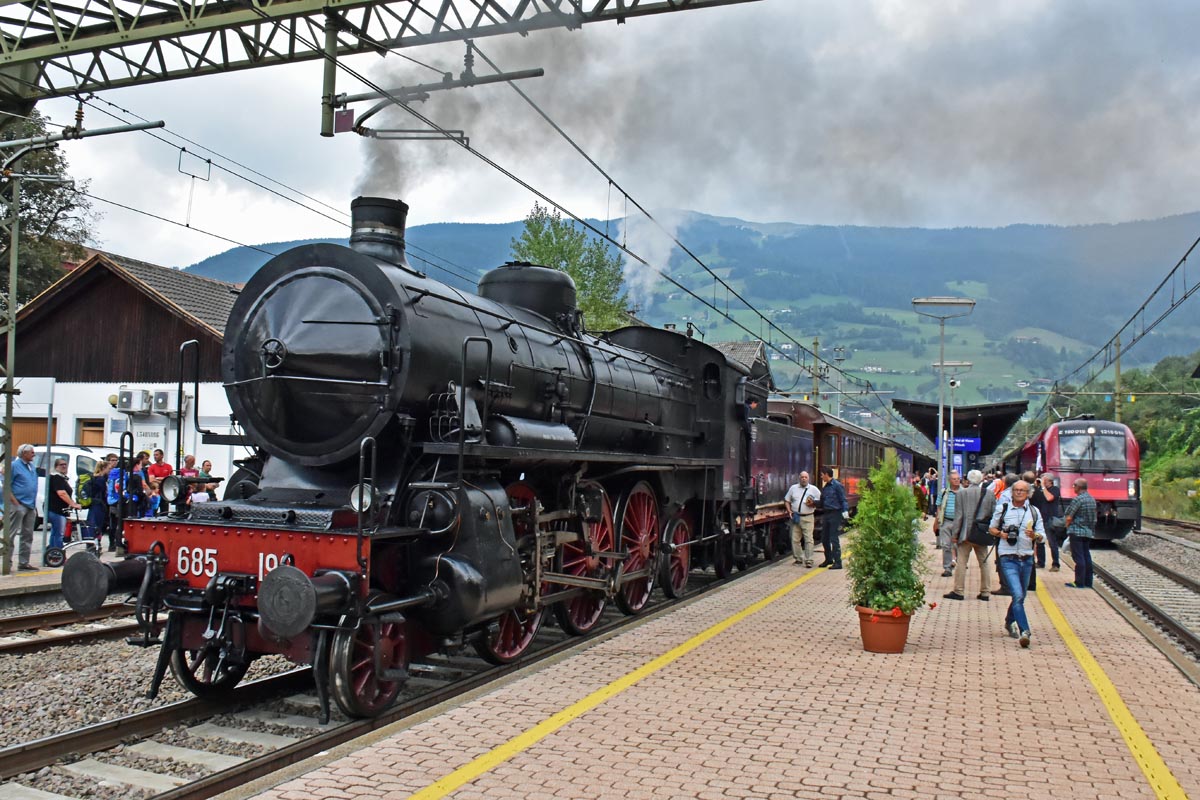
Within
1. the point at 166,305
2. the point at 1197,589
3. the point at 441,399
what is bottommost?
the point at 1197,589

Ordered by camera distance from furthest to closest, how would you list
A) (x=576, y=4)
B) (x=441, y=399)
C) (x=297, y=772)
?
(x=576, y=4), (x=441, y=399), (x=297, y=772)

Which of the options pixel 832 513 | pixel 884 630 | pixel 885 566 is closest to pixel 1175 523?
pixel 832 513

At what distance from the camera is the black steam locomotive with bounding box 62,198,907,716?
19.0ft

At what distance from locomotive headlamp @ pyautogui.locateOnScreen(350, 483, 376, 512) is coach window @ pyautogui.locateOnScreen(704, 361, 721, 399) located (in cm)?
731

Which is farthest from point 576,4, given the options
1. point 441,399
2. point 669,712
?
point 669,712

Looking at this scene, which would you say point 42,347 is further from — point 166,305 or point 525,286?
point 525,286

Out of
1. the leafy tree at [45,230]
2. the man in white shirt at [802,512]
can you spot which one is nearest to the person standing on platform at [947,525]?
the man in white shirt at [802,512]

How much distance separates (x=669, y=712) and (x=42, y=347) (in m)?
22.6

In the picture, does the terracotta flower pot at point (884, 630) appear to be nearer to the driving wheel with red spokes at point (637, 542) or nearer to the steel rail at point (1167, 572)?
the driving wheel with red spokes at point (637, 542)

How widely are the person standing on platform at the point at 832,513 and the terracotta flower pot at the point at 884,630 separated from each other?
7.00 metres

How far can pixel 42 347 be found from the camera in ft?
77.4

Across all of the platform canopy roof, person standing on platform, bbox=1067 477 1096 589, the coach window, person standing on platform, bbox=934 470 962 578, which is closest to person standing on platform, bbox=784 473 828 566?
person standing on platform, bbox=934 470 962 578

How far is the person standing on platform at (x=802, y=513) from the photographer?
1547 cm

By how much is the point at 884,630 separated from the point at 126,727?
564 cm
